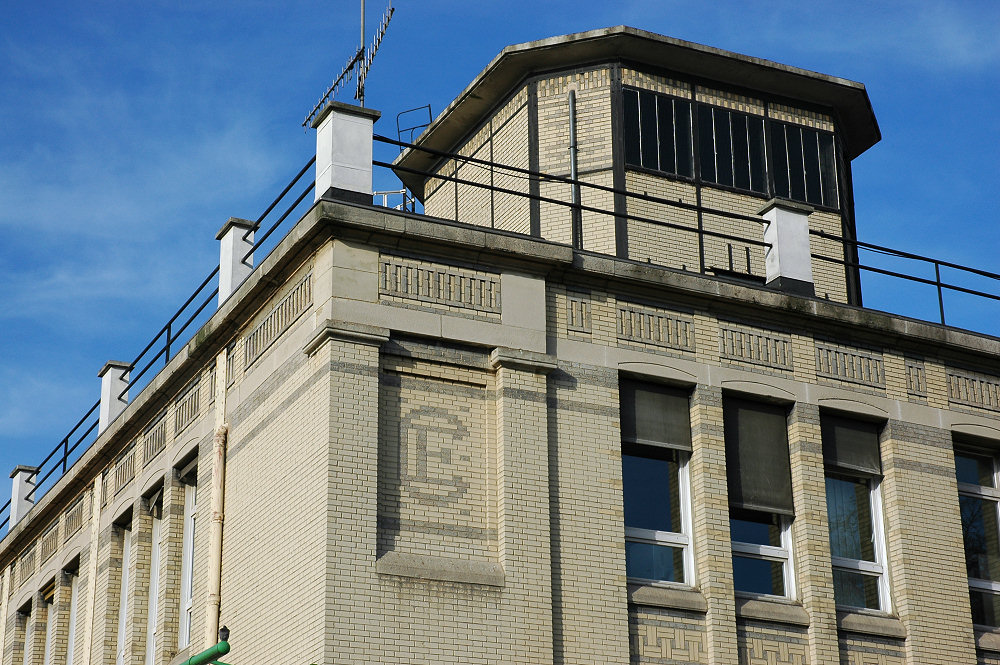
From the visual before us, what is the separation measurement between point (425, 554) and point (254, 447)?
3118 mm

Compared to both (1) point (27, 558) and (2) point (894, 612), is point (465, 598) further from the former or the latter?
(1) point (27, 558)

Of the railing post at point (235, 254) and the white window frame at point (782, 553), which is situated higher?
the railing post at point (235, 254)

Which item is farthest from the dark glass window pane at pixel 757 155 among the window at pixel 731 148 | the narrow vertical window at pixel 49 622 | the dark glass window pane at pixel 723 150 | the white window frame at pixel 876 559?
the narrow vertical window at pixel 49 622

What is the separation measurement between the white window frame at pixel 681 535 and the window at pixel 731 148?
7.21 meters

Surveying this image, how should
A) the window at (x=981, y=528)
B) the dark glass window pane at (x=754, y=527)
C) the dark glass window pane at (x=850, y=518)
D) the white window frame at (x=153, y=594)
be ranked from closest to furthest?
1. the dark glass window pane at (x=754, y=527)
2. the dark glass window pane at (x=850, y=518)
3. the window at (x=981, y=528)
4. the white window frame at (x=153, y=594)

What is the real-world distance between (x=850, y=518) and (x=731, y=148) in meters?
7.59

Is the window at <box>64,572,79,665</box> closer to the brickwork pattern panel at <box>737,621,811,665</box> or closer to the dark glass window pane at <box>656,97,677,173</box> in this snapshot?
the brickwork pattern panel at <box>737,621,811,665</box>

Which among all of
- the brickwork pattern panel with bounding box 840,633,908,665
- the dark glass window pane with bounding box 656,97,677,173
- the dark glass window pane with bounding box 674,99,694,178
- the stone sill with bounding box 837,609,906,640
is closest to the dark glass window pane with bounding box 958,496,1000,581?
the stone sill with bounding box 837,609,906,640

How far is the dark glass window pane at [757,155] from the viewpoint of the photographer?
2505 centimetres

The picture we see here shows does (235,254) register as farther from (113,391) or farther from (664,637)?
(664,637)

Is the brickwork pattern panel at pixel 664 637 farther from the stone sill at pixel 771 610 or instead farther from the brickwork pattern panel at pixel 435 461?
the brickwork pattern panel at pixel 435 461

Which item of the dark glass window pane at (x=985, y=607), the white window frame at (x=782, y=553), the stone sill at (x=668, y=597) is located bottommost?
the stone sill at (x=668, y=597)

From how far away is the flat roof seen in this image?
2455cm

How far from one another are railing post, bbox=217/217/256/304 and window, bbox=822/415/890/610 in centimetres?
843
